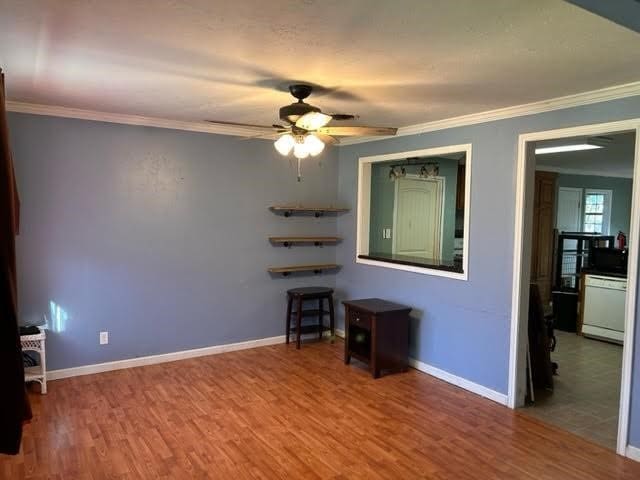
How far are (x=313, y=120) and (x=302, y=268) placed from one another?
277 centimetres

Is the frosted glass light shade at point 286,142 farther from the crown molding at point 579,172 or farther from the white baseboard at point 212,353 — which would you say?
the crown molding at point 579,172

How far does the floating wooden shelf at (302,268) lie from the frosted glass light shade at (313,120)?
2.57m

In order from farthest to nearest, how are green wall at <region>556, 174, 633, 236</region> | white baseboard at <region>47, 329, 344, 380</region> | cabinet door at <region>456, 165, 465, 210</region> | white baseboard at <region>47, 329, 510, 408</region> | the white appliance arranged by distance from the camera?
1. green wall at <region>556, 174, 633, 236</region>
2. cabinet door at <region>456, 165, 465, 210</region>
3. the white appliance
4. white baseboard at <region>47, 329, 344, 380</region>
5. white baseboard at <region>47, 329, 510, 408</region>

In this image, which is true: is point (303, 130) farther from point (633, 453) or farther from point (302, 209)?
point (633, 453)

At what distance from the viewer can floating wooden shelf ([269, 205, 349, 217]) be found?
201 inches

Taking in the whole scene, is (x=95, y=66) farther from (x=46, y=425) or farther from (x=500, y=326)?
(x=500, y=326)

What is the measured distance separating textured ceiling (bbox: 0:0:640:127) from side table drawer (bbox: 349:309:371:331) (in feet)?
6.26

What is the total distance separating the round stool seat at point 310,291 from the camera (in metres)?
5.07

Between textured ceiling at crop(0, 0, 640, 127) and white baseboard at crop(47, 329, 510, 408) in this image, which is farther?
white baseboard at crop(47, 329, 510, 408)

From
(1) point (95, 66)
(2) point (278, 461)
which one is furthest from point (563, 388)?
(1) point (95, 66)

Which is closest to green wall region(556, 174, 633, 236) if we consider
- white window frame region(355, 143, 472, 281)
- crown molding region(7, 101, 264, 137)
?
white window frame region(355, 143, 472, 281)

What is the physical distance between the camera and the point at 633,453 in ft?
9.75

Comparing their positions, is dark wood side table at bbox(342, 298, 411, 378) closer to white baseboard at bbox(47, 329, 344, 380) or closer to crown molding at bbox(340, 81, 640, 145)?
white baseboard at bbox(47, 329, 344, 380)

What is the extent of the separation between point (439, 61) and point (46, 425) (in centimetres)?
345
